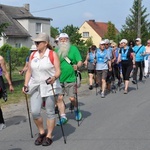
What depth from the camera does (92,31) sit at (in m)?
85.2

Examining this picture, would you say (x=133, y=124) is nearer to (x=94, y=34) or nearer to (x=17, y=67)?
(x=17, y=67)

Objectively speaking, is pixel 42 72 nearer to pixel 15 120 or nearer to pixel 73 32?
pixel 15 120

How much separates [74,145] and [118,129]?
1.40 m

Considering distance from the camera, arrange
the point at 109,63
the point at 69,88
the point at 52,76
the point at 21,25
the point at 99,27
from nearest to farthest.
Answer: the point at 52,76 → the point at 69,88 → the point at 109,63 → the point at 21,25 → the point at 99,27

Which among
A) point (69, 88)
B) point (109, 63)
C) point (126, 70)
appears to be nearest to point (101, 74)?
point (109, 63)

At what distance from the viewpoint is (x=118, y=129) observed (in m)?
7.53

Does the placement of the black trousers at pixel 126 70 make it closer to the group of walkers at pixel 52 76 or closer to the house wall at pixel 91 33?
the group of walkers at pixel 52 76

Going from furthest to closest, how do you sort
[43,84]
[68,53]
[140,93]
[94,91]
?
[94,91], [140,93], [68,53], [43,84]

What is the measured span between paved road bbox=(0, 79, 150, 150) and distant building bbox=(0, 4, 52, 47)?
3583 centimetres

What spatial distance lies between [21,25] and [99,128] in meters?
43.6

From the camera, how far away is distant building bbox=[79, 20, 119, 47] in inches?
3314

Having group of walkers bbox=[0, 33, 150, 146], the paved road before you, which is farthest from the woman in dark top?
the paved road

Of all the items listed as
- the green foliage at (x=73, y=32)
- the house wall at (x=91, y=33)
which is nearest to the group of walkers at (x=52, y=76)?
the green foliage at (x=73, y=32)

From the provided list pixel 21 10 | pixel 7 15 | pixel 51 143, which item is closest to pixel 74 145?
pixel 51 143
